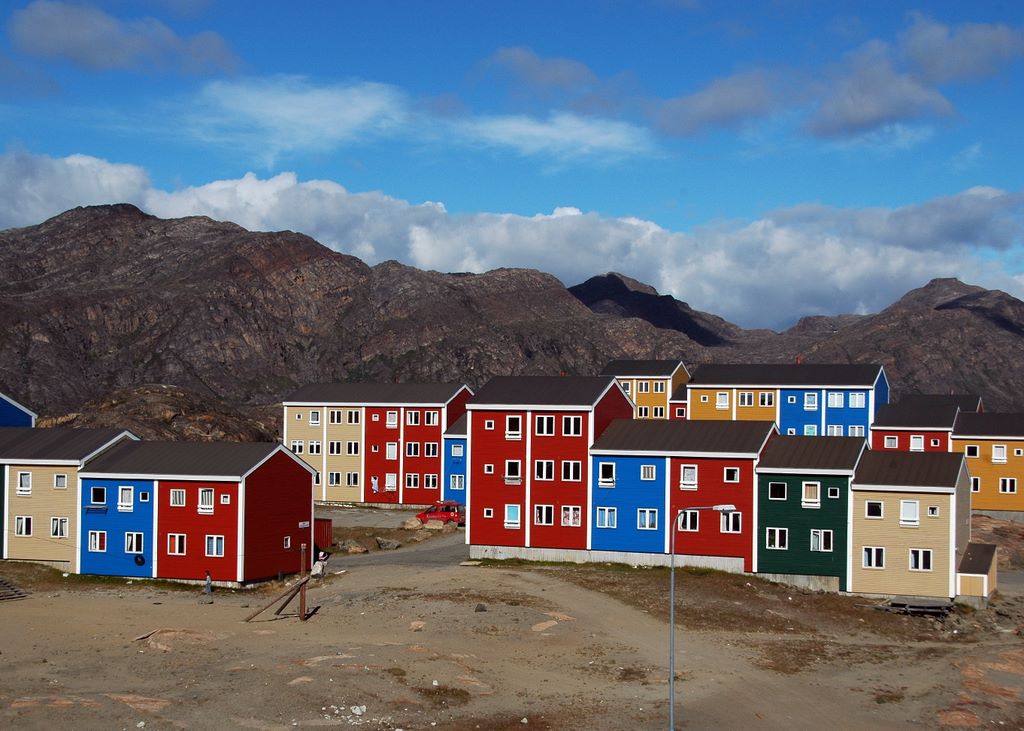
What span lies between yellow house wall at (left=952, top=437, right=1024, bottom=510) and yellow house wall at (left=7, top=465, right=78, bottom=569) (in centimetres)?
6805

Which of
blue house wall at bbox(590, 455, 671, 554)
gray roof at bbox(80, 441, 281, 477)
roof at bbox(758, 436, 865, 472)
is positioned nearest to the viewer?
roof at bbox(758, 436, 865, 472)

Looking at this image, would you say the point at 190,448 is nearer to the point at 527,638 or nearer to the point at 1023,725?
the point at 527,638

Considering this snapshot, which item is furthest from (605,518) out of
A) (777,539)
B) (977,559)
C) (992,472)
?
(992,472)

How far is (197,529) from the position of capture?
65375 mm

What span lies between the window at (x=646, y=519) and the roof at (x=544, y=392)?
24.8 ft

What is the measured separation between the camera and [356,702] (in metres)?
42.0

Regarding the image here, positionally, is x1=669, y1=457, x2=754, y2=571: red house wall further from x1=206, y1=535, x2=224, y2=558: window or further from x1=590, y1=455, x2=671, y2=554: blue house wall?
x1=206, y1=535, x2=224, y2=558: window

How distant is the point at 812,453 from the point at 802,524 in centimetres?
435

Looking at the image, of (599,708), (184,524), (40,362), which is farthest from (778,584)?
(40,362)

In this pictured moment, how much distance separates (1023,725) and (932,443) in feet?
172

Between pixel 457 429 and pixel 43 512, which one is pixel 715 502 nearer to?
pixel 457 429

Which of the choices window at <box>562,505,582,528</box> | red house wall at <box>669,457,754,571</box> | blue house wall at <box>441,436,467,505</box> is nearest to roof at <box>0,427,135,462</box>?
window at <box>562,505,582,528</box>

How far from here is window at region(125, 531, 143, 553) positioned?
219 ft

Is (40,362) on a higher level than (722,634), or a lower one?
higher
